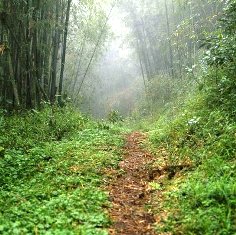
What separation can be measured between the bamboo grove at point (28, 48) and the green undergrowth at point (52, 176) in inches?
62.5

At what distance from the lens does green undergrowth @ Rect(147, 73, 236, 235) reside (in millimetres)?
2902

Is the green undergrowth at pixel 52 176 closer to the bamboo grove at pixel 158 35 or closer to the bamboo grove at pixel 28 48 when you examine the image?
the bamboo grove at pixel 28 48

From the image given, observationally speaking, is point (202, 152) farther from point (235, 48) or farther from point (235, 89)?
point (235, 48)

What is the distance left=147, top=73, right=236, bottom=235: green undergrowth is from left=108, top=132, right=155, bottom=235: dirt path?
0.21 m

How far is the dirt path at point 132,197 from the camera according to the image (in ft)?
10.3

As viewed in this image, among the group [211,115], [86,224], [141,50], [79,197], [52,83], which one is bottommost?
[86,224]


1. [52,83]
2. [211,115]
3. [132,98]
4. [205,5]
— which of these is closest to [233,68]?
[211,115]

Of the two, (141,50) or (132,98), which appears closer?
(141,50)

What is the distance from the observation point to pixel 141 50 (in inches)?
773

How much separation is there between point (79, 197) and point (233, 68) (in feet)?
12.1

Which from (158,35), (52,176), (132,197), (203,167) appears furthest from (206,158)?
(158,35)

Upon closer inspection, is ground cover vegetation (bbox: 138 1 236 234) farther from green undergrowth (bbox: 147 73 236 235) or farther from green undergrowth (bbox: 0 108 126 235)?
green undergrowth (bbox: 0 108 126 235)

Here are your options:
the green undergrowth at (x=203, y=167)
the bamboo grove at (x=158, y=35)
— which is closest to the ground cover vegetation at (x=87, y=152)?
the green undergrowth at (x=203, y=167)

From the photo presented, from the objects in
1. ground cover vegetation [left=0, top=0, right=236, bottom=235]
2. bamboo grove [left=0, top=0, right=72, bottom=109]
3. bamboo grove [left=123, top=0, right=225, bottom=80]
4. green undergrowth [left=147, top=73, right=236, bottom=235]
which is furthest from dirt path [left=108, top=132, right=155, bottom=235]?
bamboo grove [left=123, top=0, right=225, bottom=80]
